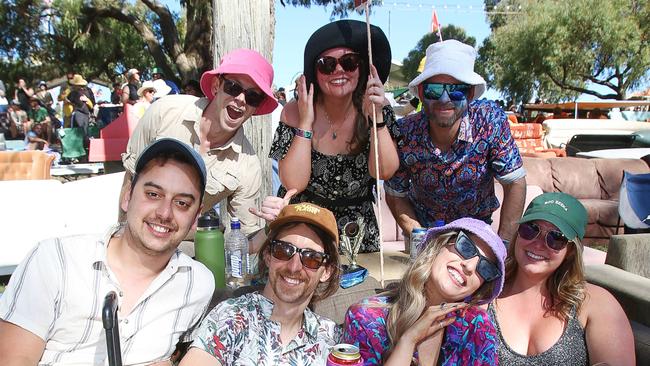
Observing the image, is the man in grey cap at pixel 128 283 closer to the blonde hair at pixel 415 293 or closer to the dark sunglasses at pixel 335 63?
the blonde hair at pixel 415 293

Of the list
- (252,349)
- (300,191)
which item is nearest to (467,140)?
(300,191)

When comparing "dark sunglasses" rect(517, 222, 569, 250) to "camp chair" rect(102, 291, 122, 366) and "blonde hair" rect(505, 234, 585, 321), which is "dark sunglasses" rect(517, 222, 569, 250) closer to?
"blonde hair" rect(505, 234, 585, 321)

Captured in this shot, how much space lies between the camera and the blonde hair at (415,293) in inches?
76.1

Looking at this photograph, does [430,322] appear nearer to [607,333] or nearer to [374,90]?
[607,333]

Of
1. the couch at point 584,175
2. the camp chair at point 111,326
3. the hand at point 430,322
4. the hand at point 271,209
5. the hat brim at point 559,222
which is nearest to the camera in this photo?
the camp chair at point 111,326

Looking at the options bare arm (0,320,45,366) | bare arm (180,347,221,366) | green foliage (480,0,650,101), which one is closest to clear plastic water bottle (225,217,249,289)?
bare arm (180,347,221,366)

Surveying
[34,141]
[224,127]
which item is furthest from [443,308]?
[34,141]

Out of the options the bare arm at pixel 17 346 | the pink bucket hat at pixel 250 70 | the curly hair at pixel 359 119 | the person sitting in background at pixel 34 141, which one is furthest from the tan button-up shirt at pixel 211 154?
the person sitting in background at pixel 34 141

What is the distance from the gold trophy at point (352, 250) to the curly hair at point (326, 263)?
0.25 metres

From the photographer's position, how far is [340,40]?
2.67 metres

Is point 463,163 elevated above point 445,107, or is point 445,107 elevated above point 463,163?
point 445,107

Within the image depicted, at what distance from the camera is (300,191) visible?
2.82 m

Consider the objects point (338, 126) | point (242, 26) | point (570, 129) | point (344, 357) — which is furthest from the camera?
point (570, 129)

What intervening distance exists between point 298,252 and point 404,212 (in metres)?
1.21
